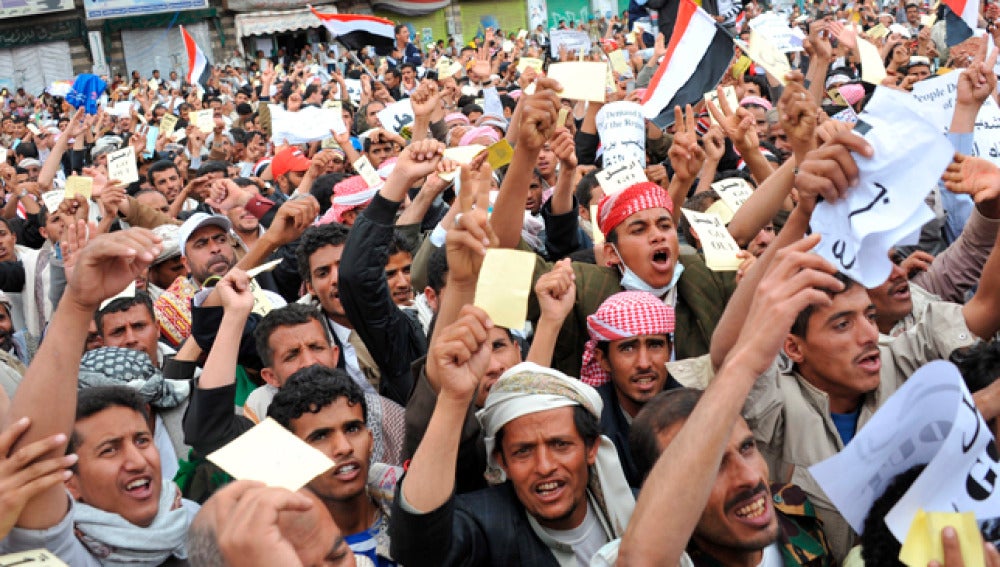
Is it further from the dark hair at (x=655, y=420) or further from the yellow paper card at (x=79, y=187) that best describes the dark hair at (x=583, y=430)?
the yellow paper card at (x=79, y=187)

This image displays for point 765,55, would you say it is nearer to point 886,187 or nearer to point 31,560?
point 886,187

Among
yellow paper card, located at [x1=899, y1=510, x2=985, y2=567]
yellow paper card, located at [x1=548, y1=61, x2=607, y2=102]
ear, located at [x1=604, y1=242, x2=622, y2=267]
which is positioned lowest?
ear, located at [x1=604, y1=242, x2=622, y2=267]

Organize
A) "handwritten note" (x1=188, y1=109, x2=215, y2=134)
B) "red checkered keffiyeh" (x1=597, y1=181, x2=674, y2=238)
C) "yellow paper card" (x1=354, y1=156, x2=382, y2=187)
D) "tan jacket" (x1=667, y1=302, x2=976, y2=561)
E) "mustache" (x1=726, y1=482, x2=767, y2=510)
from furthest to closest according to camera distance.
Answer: "handwritten note" (x1=188, y1=109, x2=215, y2=134) < "yellow paper card" (x1=354, y1=156, x2=382, y2=187) < "red checkered keffiyeh" (x1=597, y1=181, x2=674, y2=238) < "tan jacket" (x1=667, y1=302, x2=976, y2=561) < "mustache" (x1=726, y1=482, x2=767, y2=510)

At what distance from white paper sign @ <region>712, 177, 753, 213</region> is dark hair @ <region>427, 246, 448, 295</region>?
136 cm

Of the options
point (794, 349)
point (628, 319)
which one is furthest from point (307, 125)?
point (794, 349)

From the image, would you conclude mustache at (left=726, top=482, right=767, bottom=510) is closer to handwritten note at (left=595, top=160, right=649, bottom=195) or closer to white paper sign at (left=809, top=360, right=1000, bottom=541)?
white paper sign at (left=809, top=360, right=1000, bottom=541)

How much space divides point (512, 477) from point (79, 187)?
3.96 m

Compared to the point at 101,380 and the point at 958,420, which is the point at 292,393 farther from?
the point at 958,420

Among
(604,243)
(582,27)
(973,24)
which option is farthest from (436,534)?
(582,27)

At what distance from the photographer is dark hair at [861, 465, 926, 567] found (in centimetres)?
194

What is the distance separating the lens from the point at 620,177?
4.35 metres

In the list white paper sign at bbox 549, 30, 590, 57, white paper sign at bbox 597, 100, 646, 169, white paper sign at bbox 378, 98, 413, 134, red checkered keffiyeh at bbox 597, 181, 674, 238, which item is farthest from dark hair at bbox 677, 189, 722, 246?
white paper sign at bbox 549, 30, 590, 57

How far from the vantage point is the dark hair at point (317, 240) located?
164 inches

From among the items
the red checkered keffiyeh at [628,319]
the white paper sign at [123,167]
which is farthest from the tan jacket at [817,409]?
the white paper sign at [123,167]
